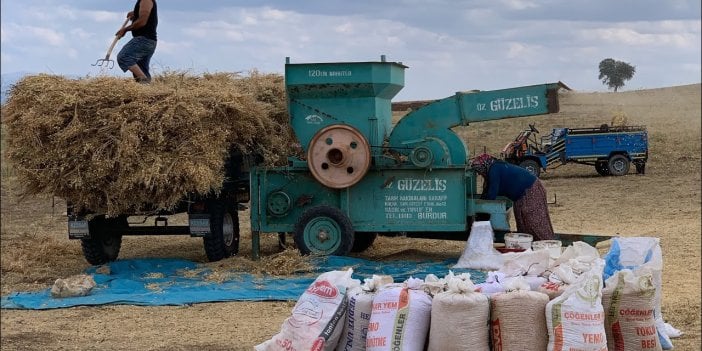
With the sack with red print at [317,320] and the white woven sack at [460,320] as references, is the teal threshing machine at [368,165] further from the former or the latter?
the white woven sack at [460,320]

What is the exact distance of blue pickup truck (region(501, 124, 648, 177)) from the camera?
22.3 m

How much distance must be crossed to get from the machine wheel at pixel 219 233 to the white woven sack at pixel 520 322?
5884 millimetres

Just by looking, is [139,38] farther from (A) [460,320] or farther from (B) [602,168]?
(B) [602,168]

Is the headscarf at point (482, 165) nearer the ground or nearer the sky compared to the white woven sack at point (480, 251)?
nearer the sky

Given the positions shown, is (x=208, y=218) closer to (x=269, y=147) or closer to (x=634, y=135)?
(x=269, y=147)

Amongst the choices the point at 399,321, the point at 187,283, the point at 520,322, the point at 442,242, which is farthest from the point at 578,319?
the point at 442,242

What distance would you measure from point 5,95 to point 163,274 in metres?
2.68

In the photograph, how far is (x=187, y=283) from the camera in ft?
33.3

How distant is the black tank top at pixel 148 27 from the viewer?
11383 mm

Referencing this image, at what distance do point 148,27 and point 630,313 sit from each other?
7291 millimetres

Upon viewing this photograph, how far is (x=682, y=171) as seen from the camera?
2236 centimetres

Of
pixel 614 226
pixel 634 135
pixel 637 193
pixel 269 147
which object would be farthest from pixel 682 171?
pixel 269 147

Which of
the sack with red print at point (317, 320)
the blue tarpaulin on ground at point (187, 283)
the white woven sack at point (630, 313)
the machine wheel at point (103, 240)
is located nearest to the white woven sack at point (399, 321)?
the sack with red print at point (317, 320)

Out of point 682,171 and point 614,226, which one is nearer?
point 614,226
